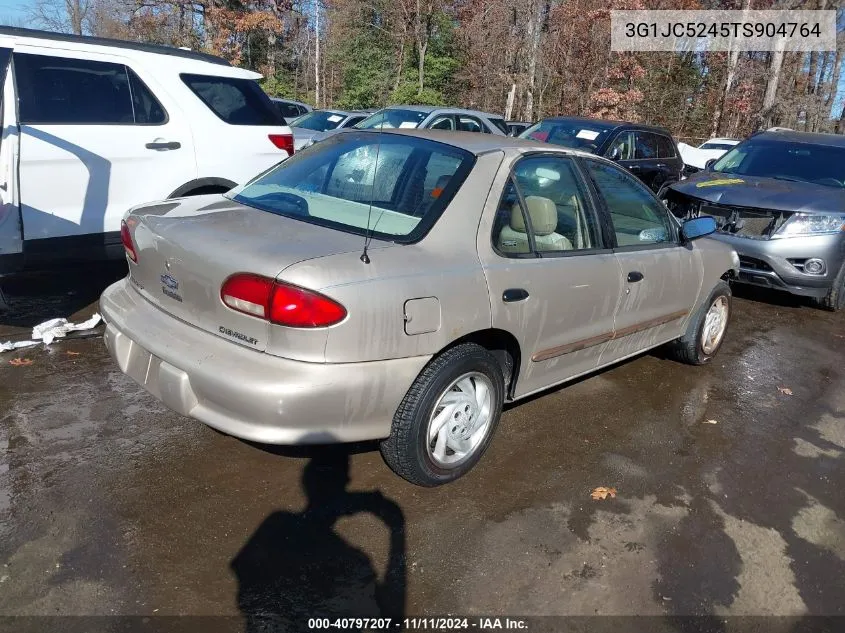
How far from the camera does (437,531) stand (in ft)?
9.93

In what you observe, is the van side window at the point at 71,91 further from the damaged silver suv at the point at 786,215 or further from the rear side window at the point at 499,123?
the rear side window at the point at 499,123

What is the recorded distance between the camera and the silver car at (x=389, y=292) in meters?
2.71

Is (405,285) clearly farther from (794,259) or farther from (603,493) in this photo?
(794,259)

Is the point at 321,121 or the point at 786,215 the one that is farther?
the point at 321,121

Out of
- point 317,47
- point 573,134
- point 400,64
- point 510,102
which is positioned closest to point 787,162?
point 573,134

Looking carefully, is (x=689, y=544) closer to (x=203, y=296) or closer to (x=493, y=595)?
(x=493, y=595)

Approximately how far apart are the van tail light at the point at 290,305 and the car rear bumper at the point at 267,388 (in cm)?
17

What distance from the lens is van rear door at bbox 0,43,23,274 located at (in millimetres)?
4465

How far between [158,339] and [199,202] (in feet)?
2.95

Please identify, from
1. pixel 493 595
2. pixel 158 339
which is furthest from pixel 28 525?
pixel 493 595

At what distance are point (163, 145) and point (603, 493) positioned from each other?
4.26 m

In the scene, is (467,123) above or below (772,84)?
below

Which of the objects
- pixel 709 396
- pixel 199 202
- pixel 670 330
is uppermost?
pixel 199 202

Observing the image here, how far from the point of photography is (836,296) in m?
7.15
